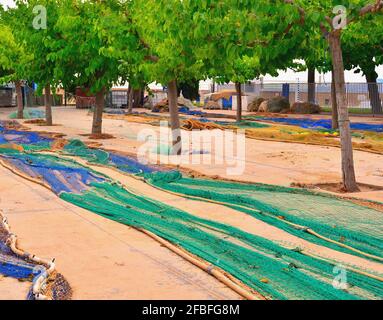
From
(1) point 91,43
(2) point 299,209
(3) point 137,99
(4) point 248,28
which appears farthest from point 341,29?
(3) point 137,99

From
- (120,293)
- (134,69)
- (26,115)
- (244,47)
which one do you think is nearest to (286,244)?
(120,293)

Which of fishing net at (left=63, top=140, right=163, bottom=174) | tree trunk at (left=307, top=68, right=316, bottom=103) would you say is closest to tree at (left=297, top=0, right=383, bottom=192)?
fishing net at (left=63, top=140, right=163, bottom=174)

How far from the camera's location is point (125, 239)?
7.67m

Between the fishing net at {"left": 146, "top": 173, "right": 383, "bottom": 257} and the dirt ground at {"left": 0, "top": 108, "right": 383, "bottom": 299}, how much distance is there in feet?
0.75

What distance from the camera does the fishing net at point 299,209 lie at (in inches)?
297

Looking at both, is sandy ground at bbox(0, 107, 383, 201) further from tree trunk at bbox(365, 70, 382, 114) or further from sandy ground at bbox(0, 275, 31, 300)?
tree trunk at bbox(365, 70, 382, 114)

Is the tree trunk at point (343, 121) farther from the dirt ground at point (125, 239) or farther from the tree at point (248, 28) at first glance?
the tree at point (248, 28)

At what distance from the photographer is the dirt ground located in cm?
594

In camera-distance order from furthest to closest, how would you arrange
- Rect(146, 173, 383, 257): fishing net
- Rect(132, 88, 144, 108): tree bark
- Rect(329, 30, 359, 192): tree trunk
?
1. Rect(132, 88, 144, 108): tree bark
2. Rect(329, 30, 359, 192): tree trunk
3. Rect(146, 173, 383, 257): fishing net

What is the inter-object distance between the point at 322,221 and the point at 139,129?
56.3 ft

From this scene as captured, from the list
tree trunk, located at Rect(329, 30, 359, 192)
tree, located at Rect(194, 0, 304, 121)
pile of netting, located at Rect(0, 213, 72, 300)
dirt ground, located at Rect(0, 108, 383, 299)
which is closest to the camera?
pile of netting, located at Rect(0, 213, 72, 300)

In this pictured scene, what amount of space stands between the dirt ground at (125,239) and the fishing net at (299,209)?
0.75 ft

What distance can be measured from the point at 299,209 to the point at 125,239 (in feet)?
8.24

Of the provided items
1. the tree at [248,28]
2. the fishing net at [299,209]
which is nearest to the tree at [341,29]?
the tree at [248,28]
